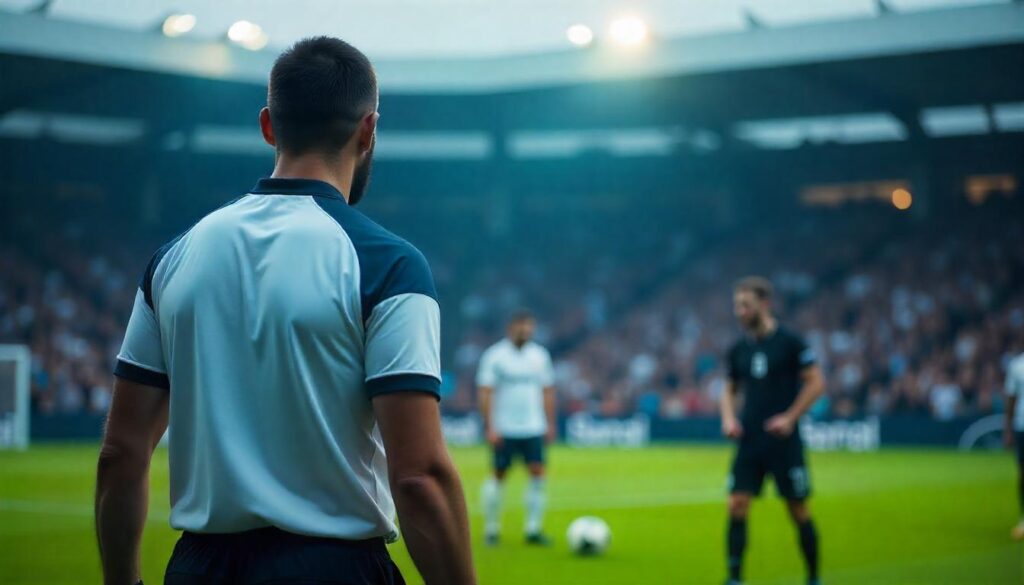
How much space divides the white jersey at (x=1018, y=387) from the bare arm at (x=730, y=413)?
4.28 meters

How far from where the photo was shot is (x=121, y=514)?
2.90m

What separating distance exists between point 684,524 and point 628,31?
18.1 metres

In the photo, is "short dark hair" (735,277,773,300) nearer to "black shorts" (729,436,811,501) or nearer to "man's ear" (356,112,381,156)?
"black shorts" (729,436,811,501)

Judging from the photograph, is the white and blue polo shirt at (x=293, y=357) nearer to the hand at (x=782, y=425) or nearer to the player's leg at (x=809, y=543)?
the hand at (x=782, y=425)

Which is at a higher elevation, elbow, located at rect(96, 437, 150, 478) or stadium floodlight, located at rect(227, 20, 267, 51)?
stadium floodlight, located at rect(227, 20, 267, 51)

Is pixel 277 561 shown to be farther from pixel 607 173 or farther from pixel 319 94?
pixel 607 173

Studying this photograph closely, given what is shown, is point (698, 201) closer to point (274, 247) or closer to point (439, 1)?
point (439, 1)

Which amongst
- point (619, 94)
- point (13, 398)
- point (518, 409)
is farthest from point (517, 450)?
point (619, 94)

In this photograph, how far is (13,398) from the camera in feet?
92.4

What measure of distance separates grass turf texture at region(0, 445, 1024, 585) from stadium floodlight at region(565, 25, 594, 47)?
38.3 ft

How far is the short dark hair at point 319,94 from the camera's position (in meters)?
2.72

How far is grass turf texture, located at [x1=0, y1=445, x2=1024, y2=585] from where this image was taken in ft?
35.4

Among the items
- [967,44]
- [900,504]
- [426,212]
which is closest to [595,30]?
[967,44]

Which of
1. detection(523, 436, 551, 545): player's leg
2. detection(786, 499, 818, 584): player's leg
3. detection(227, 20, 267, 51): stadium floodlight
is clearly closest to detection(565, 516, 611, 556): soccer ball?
detection(523, 436, 551, 545): player's leg
